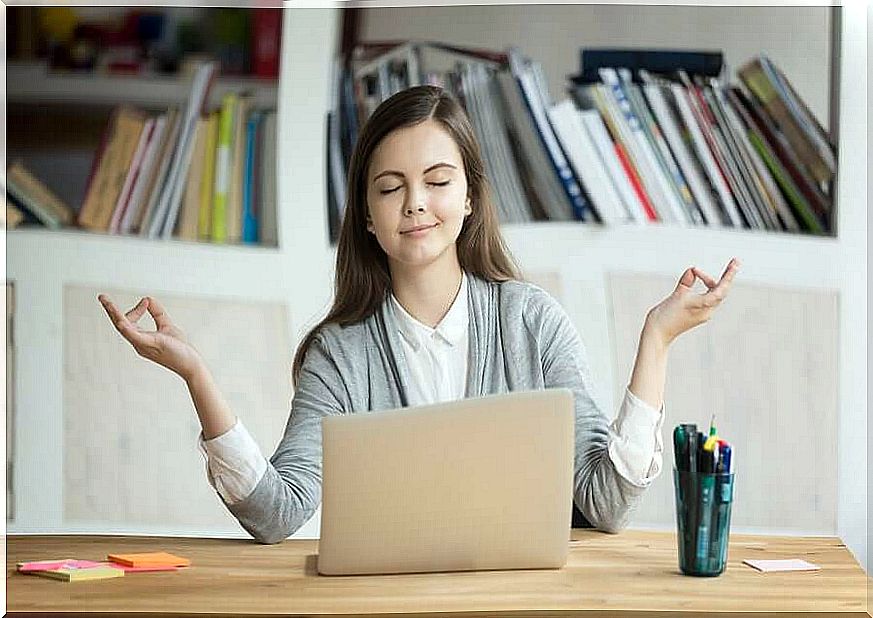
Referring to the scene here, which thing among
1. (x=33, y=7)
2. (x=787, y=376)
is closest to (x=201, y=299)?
(x=33, y=7)

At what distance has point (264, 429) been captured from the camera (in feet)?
9.39

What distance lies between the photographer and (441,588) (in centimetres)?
134

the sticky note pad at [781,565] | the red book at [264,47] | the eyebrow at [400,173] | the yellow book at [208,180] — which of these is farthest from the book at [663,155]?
the sticky note pad at [781,565]

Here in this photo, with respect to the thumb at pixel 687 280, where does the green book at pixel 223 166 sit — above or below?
above

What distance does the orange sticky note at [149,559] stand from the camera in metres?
1.45

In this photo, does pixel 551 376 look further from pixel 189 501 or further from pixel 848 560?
pixel 189 501

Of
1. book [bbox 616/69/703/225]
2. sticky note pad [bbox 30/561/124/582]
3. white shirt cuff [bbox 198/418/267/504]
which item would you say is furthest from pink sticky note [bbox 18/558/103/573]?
book [bbox 616/69/703/225]

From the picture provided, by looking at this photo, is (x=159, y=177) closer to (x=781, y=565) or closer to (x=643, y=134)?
(x=643, y=134)

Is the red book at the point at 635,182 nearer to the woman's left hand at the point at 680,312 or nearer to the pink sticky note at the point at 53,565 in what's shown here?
the woman's left hand at the point at 680,312

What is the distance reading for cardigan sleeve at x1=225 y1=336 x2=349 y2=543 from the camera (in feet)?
5.24

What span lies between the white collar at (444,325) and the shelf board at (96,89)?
1199 mm

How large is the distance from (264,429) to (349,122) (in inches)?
28.7

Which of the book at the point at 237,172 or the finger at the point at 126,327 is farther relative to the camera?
the book at the point at 237,172

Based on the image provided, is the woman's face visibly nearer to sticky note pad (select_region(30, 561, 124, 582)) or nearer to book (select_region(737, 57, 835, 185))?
sticky note pad (select_region(30, 561, 124, 582))
